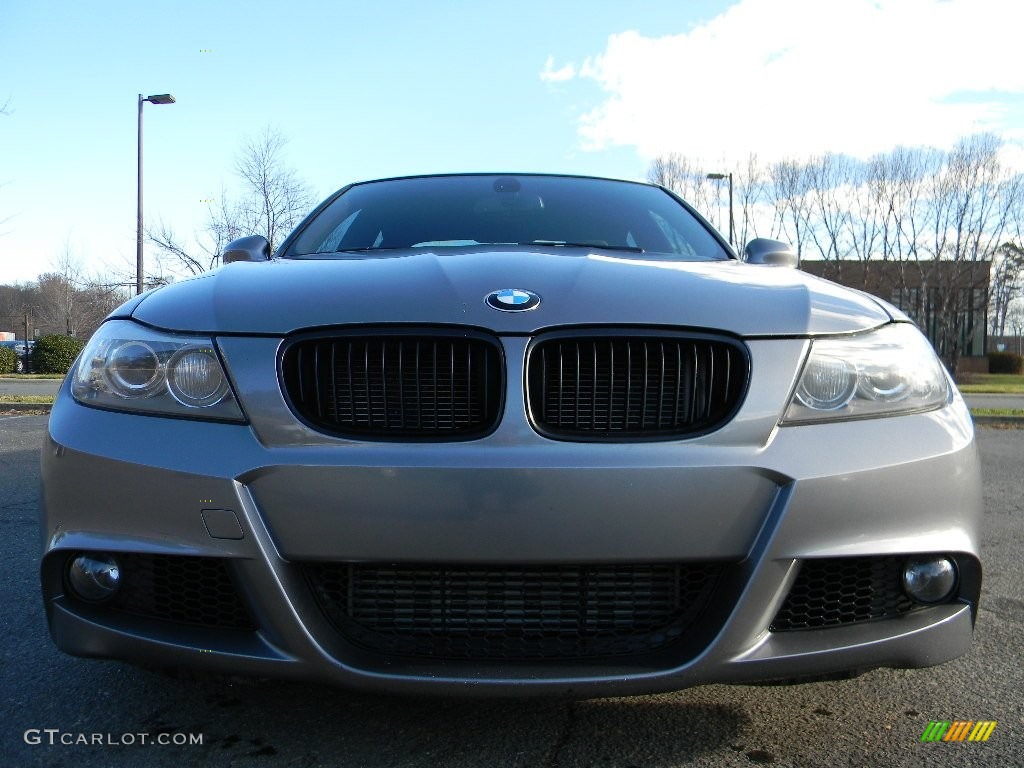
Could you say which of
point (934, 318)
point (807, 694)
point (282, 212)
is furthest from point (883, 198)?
point (807, 694)

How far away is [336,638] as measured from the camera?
1646 mm

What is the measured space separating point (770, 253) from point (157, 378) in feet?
6.62

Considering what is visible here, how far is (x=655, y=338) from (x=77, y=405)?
1246mm

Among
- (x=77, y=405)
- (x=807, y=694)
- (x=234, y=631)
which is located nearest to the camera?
(x=234, y=631)

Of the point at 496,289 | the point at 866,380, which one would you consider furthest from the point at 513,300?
the point at 866,380

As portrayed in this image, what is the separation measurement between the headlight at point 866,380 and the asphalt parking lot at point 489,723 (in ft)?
2.48

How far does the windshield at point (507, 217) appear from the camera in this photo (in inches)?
114

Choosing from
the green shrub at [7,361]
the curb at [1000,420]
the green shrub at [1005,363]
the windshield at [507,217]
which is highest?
the windshield at [507,217]

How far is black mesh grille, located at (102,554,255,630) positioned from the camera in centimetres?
170

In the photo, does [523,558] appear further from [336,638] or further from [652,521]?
[336,638]

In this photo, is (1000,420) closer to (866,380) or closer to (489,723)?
(866,380)

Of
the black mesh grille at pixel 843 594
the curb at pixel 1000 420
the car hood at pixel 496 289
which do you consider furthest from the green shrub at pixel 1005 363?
the black mesh grille at pixel 843 594

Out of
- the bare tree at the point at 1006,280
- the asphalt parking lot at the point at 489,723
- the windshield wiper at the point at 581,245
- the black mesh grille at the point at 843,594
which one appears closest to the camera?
the black mesh grille at the point at 843,594

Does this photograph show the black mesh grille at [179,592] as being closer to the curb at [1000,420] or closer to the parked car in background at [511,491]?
the parked car in background at [511,491]
